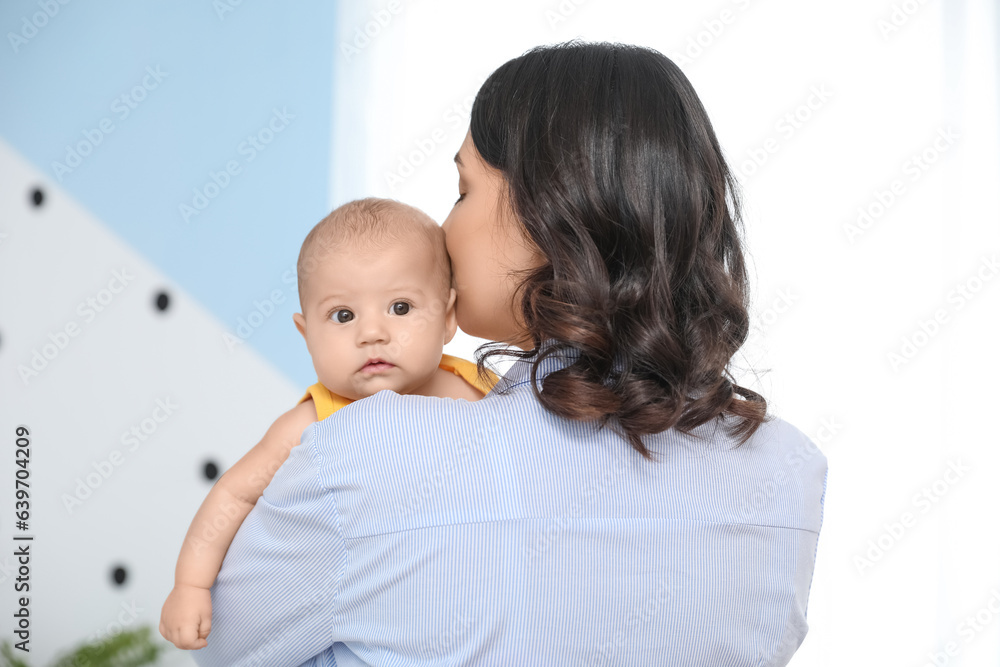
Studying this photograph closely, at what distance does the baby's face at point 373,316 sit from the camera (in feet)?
3.76

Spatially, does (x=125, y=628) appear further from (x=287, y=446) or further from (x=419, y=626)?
(x=419, y=626)

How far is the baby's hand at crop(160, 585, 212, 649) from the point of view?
3.30 ft

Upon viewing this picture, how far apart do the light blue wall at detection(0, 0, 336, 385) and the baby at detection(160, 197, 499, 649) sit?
4.86 feet

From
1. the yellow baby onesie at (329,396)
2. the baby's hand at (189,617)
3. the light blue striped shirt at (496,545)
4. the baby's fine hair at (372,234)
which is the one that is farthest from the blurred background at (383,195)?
the light blue striped shirt at (496,545)

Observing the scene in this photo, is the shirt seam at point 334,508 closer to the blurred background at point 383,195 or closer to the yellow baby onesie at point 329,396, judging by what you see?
the yellow baby onesie at point 329,396

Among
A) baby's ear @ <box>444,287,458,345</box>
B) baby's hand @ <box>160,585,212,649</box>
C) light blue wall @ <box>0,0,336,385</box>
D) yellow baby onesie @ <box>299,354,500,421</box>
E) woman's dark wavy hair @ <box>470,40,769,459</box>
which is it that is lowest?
light blue wall @ <box>0,0,336,385</box>

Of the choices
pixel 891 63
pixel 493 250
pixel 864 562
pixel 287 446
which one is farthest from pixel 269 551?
pixel 891 63

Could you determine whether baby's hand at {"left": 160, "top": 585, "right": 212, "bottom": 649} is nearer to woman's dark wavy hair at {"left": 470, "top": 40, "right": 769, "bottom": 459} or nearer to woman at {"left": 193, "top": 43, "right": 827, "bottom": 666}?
woman at {"left": 193, "top": 43, "right": 827, "bottom": 666}

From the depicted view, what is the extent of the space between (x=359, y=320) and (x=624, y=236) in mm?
405

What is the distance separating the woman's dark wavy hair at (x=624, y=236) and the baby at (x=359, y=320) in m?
0.20

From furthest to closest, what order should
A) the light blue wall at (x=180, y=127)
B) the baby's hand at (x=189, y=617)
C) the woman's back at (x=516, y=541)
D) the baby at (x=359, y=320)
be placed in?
the light blue wall at (x=180, y=127) < the baby at (x=359, y=320) < the baby's hand at (x=189, y=617) < the woman's back at (x=516, y=541)

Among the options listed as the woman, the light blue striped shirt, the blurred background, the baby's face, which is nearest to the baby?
the baby's face

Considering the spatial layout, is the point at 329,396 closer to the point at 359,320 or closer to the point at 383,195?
the point at 359,320

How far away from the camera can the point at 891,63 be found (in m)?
2.74
